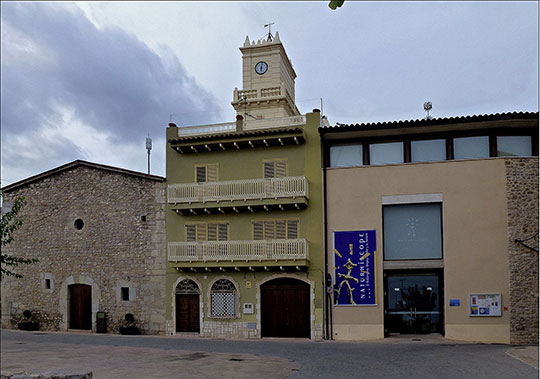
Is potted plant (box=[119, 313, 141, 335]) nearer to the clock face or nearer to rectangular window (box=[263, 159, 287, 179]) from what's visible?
rectangular window (box=[263, 159, 287, 179])

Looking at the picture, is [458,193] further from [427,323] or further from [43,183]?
[43,183]

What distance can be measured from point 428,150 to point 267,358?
12.4 meters

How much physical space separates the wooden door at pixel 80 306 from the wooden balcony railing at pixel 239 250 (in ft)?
19.0

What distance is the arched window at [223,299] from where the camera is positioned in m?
26.8

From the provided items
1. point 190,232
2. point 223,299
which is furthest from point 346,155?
point 223,299

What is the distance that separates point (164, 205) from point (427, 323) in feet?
45.0

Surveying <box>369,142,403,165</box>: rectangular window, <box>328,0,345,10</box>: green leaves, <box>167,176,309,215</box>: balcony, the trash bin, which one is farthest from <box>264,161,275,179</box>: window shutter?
<box>328,0,345,10</box>: green leaves

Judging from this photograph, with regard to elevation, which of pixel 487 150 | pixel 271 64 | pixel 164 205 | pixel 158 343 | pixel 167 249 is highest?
pixel 271 64

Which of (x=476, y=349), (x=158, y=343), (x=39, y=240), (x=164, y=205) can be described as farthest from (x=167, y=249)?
(x=476, y=349)

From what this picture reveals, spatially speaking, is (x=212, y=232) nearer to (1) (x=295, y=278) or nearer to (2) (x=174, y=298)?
(2) (x=174, y=298)

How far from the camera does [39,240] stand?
30.6m

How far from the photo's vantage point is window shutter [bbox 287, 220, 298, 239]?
2625cm

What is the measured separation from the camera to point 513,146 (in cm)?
2455

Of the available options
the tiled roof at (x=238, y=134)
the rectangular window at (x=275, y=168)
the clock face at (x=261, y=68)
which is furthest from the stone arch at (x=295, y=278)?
the clock face at (x=261, y=68)
